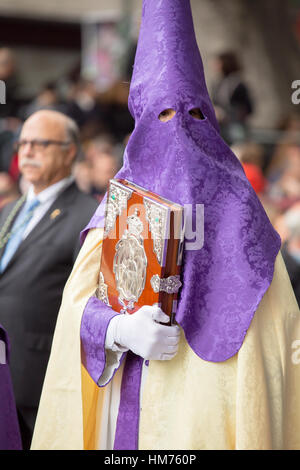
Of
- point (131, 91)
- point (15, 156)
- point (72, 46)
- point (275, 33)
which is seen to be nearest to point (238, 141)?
point (15, 156)

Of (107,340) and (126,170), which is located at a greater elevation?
(126,170)

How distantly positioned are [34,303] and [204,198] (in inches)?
52.0

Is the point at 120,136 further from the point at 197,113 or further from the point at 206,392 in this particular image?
the point at 206,392

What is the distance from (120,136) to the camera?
7.89m

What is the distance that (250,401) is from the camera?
7.59ft

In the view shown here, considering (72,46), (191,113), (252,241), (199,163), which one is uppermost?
(72,46)

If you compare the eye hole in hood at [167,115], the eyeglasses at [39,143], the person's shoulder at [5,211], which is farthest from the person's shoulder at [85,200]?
the eye hole in hood at [167,115]

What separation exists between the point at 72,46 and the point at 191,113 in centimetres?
1244

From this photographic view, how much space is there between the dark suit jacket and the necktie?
5.1 inches

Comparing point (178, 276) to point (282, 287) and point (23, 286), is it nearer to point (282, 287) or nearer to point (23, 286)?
point (282, 287)

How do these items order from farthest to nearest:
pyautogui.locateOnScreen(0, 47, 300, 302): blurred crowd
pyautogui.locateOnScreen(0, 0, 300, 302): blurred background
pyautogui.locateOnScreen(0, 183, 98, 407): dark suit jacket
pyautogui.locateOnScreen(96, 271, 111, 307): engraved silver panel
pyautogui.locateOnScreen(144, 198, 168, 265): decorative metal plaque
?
pyautogui.locateOnScreen(0, 0, 300, 302): blurred background
pyautogui.locateOnScreen(0, 47, 300, 302): blurred crowd
pyautogui.locateOnScreen(0, 183, 98, 407): dark suit jacket
pyautogui.locateOnScreen(96, 271, 111, 307): engraved silver panel
pyautogui.locateOnScreen(144, 198, 168, 265): decorative metal plaque

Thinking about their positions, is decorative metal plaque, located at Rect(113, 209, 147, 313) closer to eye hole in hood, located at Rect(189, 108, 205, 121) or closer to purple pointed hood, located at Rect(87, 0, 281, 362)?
purple pointed hood, located at Rect(87, 0, 281, 362)

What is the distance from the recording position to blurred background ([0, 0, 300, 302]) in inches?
238

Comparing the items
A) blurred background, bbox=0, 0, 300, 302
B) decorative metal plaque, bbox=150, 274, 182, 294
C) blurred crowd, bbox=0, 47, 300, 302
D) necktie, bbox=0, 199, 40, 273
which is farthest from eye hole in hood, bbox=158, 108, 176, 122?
blurred crowd, bbox=0, 47, 300, 302
